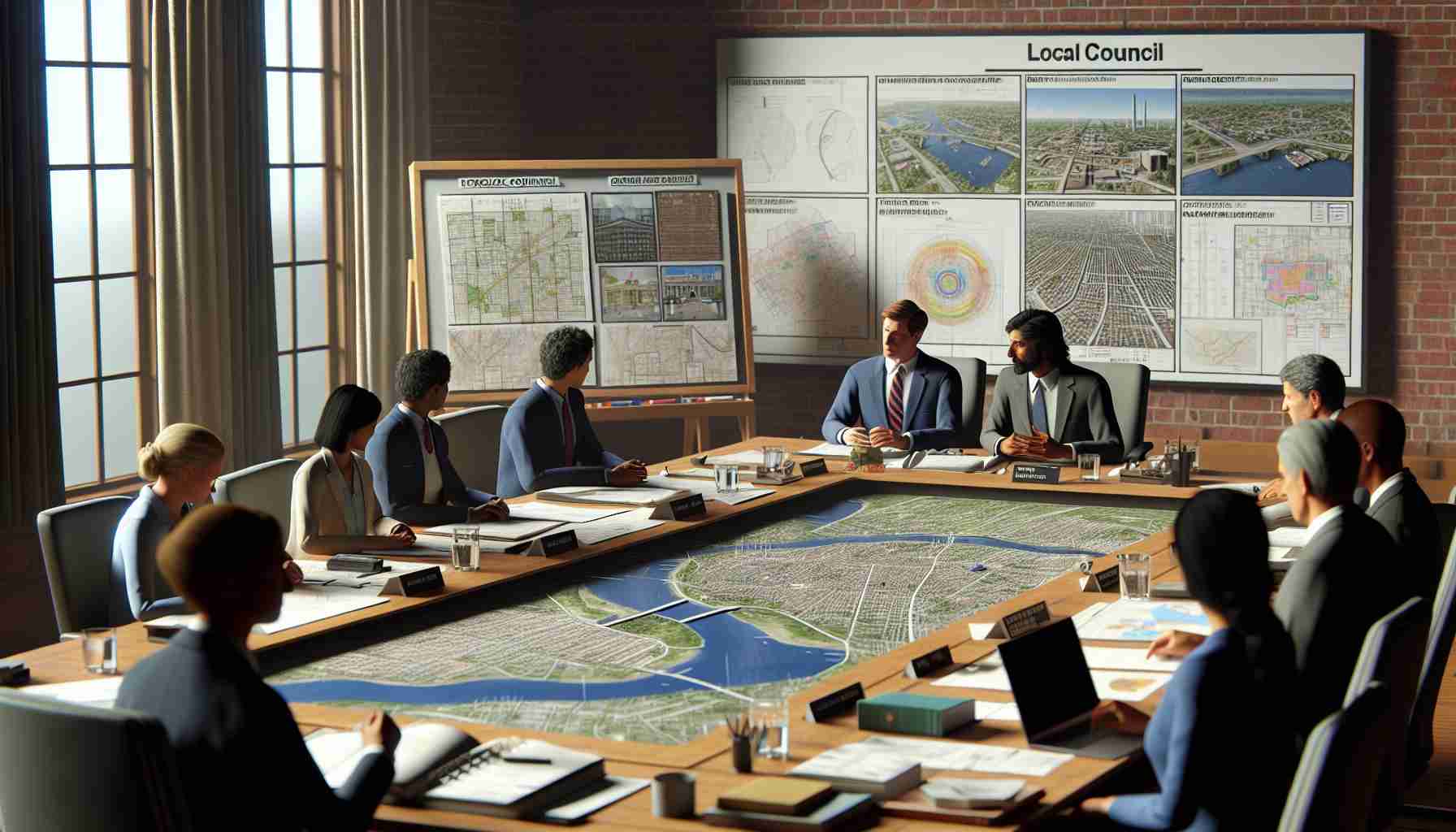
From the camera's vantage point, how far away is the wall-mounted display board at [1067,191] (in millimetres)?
8438

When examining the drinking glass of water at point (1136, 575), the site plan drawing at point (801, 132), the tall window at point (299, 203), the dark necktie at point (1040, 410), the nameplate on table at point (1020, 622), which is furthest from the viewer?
the site plan drawing at point (801, 132)

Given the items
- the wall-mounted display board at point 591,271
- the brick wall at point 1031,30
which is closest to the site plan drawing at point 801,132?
the brick wall at point 1031,30

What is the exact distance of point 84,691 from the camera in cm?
348

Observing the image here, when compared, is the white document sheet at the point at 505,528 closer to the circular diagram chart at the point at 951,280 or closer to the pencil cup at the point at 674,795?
the pencil cup at the point at 674,795

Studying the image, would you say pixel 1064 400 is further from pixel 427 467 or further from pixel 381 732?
pixel 381 732

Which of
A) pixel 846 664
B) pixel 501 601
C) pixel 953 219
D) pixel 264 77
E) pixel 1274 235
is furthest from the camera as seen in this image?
pixel 953 219

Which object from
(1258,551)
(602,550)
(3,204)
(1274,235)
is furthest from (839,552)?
(1274,235)

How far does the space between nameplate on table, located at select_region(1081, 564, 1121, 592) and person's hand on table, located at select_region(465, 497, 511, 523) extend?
5.93 feet

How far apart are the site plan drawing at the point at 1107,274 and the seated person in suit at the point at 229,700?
22.0 feet

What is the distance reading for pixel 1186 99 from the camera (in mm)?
8625

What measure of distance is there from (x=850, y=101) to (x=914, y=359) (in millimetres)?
2478

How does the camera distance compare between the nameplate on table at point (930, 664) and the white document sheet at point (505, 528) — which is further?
the white document sheet at point (505, 528)

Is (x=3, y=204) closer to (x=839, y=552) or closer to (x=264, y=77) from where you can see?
(x=264, y=77)

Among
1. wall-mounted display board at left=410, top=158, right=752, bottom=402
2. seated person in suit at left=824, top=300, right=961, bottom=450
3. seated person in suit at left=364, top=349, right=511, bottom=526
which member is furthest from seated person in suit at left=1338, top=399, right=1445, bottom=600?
wall-mounted display board at left=410, top=158, right=752, bottom=402
